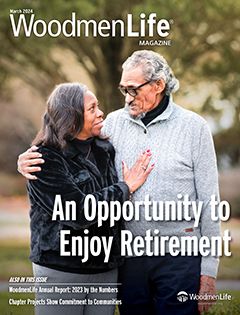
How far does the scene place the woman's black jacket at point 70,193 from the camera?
3.40 metres

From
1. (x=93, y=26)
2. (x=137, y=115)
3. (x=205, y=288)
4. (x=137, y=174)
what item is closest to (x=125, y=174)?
(x=137, y=174)

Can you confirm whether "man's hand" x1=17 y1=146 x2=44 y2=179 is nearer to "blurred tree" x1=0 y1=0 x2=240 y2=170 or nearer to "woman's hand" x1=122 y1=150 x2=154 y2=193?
"woman's hand" x1=122 y1=150 x2=154 y2=193

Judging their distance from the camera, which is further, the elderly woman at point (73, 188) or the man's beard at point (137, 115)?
the man's beard at point (137, 115)

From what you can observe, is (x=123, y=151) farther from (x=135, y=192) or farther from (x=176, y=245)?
(x=176, y=245)

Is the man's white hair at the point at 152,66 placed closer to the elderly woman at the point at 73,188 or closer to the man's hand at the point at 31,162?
the elderly woman at the point at 73,188

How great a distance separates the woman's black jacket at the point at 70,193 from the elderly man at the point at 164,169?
105 millimetres

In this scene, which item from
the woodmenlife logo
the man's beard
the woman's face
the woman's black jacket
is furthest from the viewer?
the woodmenlife logo

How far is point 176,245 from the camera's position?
3641 millimetres

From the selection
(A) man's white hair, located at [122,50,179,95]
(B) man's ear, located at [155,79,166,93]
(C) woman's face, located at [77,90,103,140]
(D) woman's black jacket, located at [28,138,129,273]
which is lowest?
(D) woman's black jacket, located at [28,138,129,273]

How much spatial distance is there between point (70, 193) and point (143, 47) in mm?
974

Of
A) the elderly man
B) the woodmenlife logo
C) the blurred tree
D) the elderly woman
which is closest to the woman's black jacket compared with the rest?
the elderly woman

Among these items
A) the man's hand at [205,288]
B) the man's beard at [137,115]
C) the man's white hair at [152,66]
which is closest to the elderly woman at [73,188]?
the man's beard at [137,115]

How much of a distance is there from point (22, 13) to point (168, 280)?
5.31 feet

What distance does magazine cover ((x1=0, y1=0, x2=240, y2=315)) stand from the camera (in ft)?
11.5
